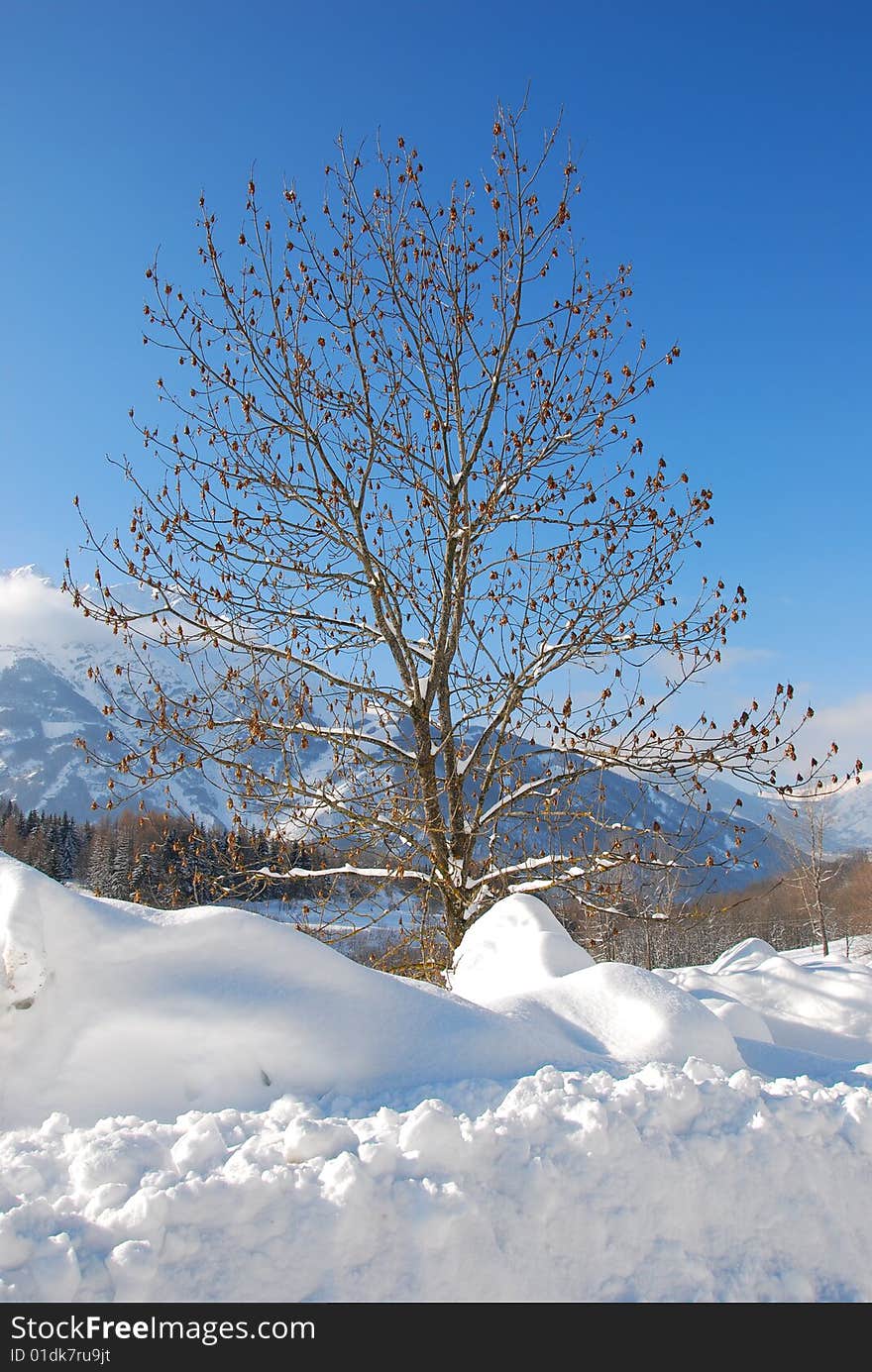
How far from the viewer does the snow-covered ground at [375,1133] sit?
7.47 feet

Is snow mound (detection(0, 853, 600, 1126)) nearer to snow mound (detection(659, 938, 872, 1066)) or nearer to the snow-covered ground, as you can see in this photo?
the snow-covered ground

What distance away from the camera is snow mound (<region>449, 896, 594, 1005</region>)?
185 inches

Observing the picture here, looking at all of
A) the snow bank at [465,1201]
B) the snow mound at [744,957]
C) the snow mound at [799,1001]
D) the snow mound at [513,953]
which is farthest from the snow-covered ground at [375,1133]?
the snow mound at [744,957]

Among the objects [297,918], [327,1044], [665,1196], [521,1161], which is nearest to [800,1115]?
[665,1196]

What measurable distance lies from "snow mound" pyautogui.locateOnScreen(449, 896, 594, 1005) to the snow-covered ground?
67cm

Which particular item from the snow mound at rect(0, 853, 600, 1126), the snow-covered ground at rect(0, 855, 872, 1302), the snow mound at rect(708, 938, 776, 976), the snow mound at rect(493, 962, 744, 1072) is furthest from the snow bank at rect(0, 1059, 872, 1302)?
the snow mound at rect(708, 938, 776, 976)

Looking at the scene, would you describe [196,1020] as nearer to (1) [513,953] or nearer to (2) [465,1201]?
(2) [465,1201]

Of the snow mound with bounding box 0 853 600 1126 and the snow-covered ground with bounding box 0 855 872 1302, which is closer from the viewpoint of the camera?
→ the snow-covered ground with bounding box 0 855 872 1302

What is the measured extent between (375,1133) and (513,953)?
92.1 inches

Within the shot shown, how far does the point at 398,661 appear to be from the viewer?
7.77 metres

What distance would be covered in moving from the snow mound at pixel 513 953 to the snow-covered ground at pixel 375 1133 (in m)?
0.67
